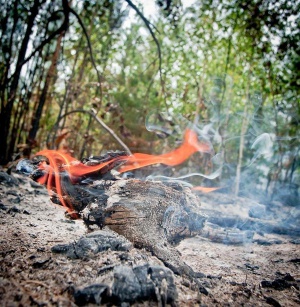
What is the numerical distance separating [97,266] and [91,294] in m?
0.31

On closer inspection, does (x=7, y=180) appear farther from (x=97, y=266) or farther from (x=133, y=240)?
(x=97, y=266)

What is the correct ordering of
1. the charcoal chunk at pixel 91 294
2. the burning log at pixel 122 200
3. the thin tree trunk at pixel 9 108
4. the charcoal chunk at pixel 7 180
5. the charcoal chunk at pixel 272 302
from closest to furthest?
the charcoal chunk at pixel 91 294, the charcoal chunk at pixel 272 302, the burning log at pixel 122 200, the thin tree trunk at pixel 9 108, the charcoal chunk at pixel 7 180

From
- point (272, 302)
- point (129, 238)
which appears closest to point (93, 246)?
point (129, 238)

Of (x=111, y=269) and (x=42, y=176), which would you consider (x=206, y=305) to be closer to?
(x=111, y=269)

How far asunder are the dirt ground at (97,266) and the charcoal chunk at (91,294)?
0.04 meters

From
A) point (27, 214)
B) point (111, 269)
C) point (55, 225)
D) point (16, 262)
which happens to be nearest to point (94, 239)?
point (111, 269)

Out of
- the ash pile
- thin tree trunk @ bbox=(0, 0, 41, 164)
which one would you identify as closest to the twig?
the ash pile

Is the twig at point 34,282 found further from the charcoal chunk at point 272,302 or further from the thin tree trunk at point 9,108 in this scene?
the thin tree trunk at point 9,108

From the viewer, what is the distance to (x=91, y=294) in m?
1.51

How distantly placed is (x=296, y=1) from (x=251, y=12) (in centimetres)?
146

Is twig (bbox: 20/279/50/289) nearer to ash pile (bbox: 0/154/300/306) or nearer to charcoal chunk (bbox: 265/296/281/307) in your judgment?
ash pile (bbox: 0/154/300/306)

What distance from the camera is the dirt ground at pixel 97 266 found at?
1588 mm

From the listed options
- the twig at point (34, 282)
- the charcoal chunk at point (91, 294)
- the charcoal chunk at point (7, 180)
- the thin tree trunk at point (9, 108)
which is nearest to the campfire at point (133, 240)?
the charcoal chunk at point (91, 294)

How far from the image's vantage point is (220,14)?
8.78m
